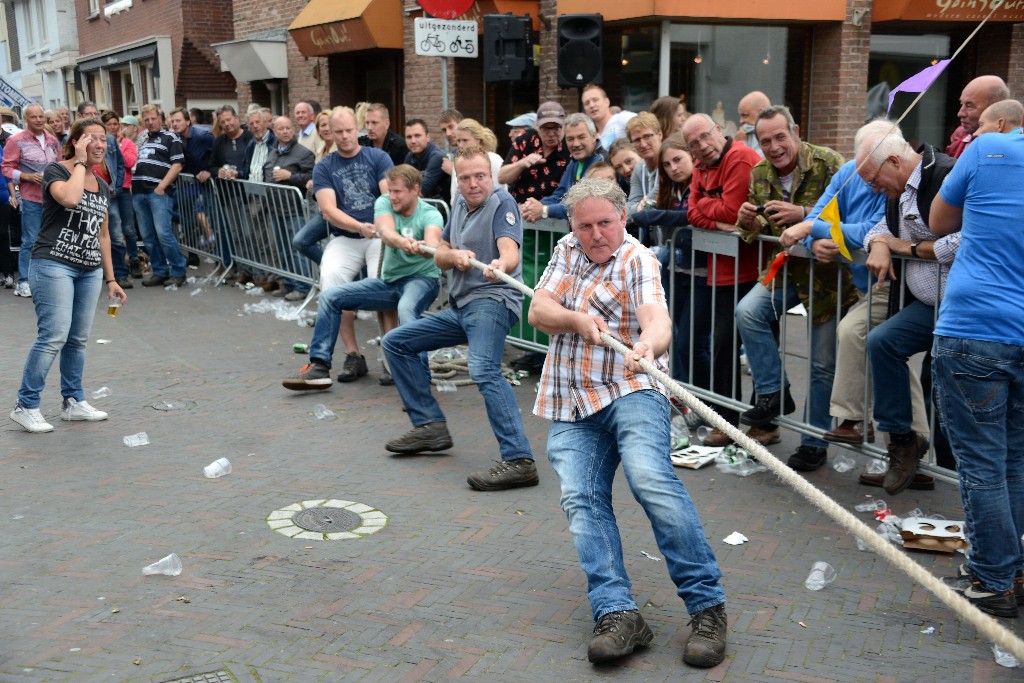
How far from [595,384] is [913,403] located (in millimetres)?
1950

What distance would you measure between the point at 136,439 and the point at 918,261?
4.72 meters

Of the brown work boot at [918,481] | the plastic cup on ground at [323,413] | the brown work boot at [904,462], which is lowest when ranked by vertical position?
the plastic cup on ground at [323,413]

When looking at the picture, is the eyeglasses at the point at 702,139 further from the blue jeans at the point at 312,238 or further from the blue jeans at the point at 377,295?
the blue jeans at the point at 312,238

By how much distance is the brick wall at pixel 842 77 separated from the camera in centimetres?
1267

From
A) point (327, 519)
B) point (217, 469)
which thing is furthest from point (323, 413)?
point (327, 519)

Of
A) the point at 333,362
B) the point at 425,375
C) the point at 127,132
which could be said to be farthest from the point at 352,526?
the point at 127,132

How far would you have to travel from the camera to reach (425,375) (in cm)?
642

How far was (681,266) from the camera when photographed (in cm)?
669

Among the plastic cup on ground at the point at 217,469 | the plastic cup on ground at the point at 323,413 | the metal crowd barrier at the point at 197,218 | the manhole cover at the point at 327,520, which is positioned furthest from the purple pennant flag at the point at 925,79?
the metal crowd barrier at the point at 197,218

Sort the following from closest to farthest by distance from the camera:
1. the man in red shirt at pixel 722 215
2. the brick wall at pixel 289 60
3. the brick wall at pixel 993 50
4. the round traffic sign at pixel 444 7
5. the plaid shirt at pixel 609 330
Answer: the plaid shirt at pixel 609 330
the man in red shirt at pixel 722 215
the round traffic sign at pixel 444 7
the brick wall at pixel 993 50
the brick wall at pixel 289 60

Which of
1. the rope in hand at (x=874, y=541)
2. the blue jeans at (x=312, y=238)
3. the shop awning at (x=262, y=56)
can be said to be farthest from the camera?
the shop awning at (x=262, y=56)

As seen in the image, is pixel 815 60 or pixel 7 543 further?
pixel 815 60

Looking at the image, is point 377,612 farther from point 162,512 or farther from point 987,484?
point 987,484

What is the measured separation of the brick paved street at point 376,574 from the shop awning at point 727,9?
681 cm
